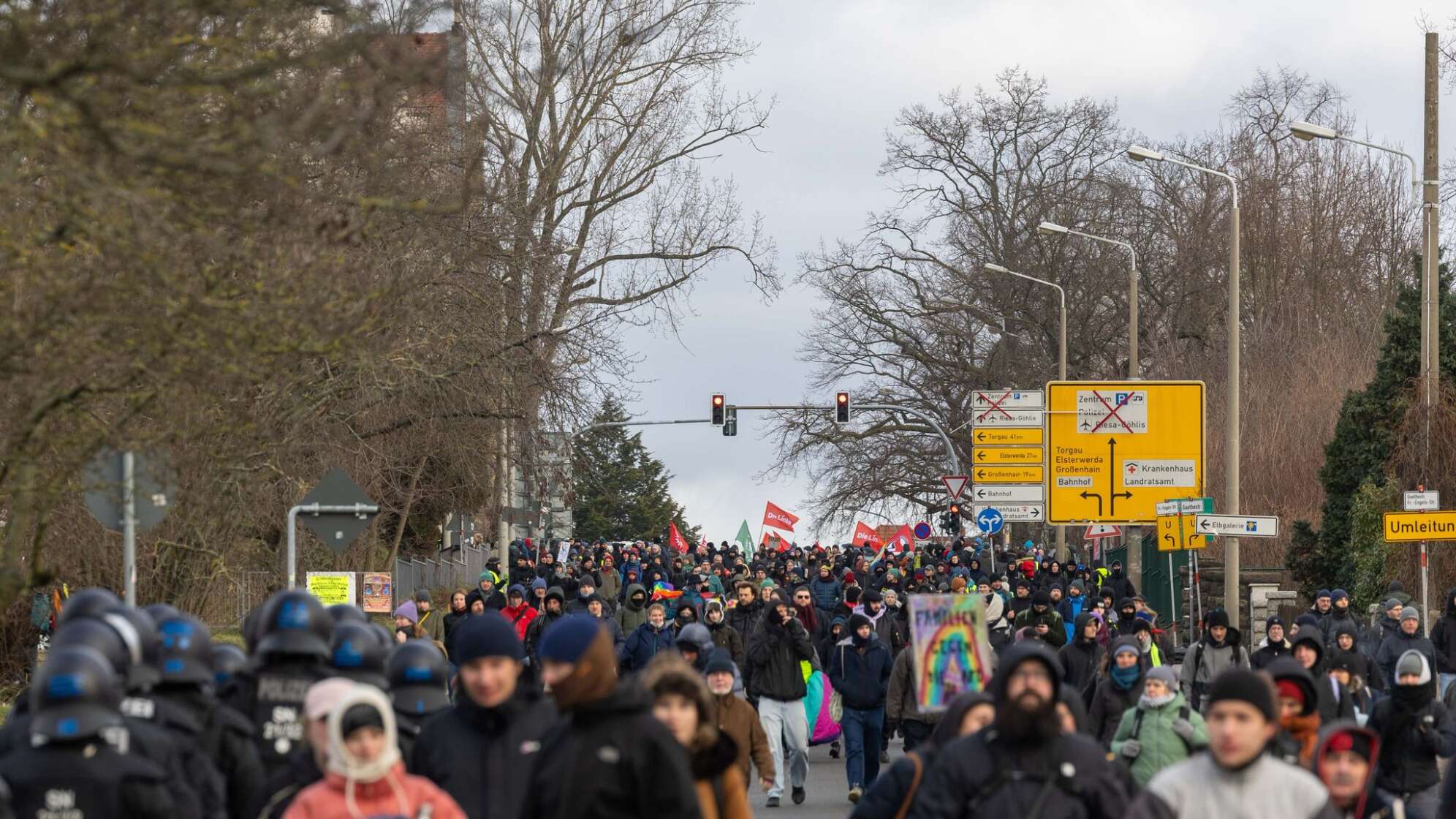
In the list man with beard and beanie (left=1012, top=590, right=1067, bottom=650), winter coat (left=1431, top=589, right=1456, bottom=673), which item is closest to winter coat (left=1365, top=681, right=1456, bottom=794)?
man with beard and beanie (left=1012, top=590, right=1067, bottom=650)

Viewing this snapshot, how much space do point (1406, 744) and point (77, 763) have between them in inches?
344

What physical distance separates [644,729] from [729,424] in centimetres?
4673

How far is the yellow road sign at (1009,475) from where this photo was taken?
143ft

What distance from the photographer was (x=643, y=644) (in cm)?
2008

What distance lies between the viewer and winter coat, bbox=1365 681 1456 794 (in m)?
13.3

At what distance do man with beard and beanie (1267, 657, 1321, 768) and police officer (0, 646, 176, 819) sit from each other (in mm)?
4348

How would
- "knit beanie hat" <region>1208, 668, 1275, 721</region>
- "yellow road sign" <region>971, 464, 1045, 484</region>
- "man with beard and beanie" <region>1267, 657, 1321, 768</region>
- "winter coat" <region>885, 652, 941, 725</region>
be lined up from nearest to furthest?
"knit beanie hat" <region>1208, 668, 1275, 721</region>, "man with beard and beanie" <region>1267, 657, 1321, 768</region>, "winter coat" <region>885, 652, 941, 725</region>, "yellow road sign" <region>971, 464, 1045, 484</region>

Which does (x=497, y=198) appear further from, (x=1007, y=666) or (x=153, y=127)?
(x=1007, y=666)

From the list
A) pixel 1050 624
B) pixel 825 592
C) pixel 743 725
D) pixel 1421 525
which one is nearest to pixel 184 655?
pixel 743 725

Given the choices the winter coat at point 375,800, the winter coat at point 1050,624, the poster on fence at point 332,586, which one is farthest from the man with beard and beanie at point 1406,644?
the winter coat at point 375,800

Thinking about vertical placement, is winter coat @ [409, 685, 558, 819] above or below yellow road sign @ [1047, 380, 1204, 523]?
below

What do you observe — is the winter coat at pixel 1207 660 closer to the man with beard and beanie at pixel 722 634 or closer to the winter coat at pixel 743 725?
the man with beard and beanie at pixel 722 634

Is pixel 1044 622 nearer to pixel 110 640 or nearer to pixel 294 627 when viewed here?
pixel 294 627

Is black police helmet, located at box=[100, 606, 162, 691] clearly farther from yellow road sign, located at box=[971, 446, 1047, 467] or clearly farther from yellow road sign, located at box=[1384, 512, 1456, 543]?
yellow road sign, located at box=[971, 446, 1047, 467]
